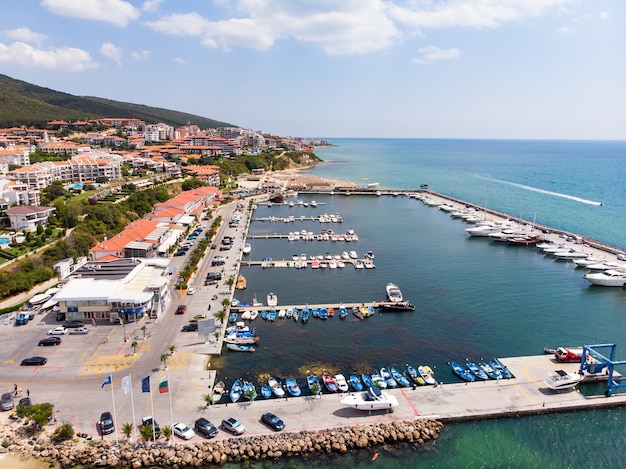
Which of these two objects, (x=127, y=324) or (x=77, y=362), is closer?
(x=77, y=362)

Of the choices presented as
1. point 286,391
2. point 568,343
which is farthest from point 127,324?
point 568,343

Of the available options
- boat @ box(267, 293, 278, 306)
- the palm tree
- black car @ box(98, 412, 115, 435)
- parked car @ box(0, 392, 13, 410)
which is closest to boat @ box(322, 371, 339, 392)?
the palm tree

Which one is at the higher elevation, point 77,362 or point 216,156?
point 216,156

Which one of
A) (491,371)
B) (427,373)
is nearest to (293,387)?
(427,373)

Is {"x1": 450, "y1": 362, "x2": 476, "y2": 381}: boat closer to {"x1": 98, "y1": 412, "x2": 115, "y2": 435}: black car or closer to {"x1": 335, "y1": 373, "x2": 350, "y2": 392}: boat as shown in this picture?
{"x1": 335, "y1": 373, "x2": 350, "y2": 392}: boat

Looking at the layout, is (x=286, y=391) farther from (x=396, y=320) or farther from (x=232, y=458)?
(x=396, y=320)

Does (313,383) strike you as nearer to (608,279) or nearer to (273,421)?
(273,421)
